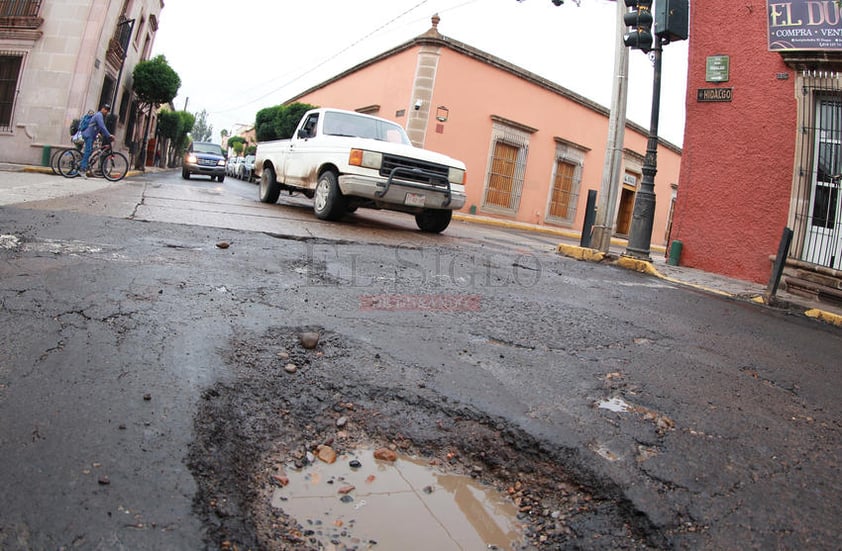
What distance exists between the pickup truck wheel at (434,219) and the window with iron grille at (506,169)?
10855 mm

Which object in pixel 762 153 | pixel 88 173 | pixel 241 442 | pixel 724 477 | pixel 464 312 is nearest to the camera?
pixel 241 442

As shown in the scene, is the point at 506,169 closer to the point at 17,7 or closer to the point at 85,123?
the point at 85,123

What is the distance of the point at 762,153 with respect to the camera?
26.5 feet

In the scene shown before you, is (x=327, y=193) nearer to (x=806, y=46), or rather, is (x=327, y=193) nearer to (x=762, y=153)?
(x=762, y=153)

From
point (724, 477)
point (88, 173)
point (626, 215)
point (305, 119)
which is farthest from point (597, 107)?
point (724, 477)

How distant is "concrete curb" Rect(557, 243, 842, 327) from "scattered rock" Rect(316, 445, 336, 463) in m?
5.68

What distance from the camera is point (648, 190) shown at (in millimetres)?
7961

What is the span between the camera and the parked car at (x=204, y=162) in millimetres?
20266

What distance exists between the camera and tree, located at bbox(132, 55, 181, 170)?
20688 millimetres

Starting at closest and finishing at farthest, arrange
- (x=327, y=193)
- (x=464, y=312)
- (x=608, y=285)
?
1. (x=464, y=312)
2. (x=608, y=285)
3. (x=327, y=193)

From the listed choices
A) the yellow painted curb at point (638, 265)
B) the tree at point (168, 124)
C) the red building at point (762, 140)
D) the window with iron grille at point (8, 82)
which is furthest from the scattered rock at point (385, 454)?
the tree at point (168, 124)

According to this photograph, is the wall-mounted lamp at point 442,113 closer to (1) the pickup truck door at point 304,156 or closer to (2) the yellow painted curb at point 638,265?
(1) the pickup truck door at point 304,156

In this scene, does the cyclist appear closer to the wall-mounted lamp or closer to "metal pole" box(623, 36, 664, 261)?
the wall-mounted lamp

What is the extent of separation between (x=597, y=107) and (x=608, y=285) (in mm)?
18320
